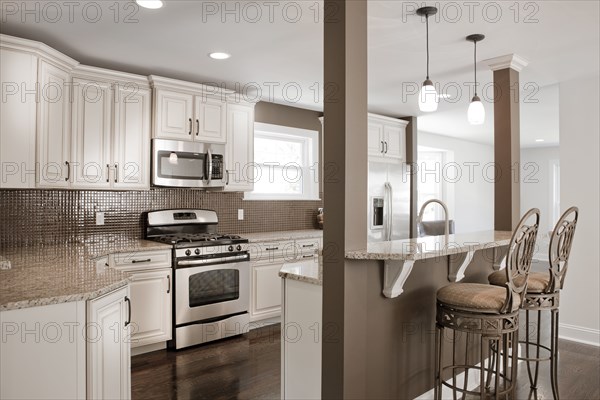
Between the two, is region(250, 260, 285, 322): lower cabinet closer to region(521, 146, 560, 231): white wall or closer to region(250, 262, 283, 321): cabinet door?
region(250, 262, 283, 321): cabinet door

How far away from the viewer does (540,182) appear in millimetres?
9711

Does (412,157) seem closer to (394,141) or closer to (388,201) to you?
(394,141)

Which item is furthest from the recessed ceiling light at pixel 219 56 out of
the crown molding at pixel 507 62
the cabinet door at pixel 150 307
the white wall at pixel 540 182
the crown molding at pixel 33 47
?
the white wall at pixel 540 182

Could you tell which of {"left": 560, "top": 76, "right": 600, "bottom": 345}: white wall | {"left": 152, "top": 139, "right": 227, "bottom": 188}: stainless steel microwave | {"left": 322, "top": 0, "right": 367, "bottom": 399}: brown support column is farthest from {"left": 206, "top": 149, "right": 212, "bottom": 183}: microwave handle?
{"left": 560, "top": 76, "right": 600, "bottom": 345}: white wall

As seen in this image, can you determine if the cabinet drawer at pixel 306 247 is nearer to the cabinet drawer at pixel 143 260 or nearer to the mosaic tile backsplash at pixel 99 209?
the mosaic tile backsplash at pixel 99 209

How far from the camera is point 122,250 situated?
10.8ft

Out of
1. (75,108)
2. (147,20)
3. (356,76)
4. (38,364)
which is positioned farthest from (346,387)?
(75,108)

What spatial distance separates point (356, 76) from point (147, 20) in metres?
1.54

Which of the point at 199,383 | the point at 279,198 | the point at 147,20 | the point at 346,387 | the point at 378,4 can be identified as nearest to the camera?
the point at 346,387

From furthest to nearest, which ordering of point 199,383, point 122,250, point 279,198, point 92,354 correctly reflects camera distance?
Answer: point 279,198 < point 122,250 < point 199,383 < point 92,354

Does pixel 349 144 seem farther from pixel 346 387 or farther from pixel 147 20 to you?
pixel 147 20

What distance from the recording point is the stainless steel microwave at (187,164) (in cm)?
384

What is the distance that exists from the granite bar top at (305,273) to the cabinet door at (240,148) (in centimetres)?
206

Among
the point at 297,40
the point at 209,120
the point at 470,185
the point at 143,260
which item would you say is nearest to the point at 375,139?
the point at 209,120
